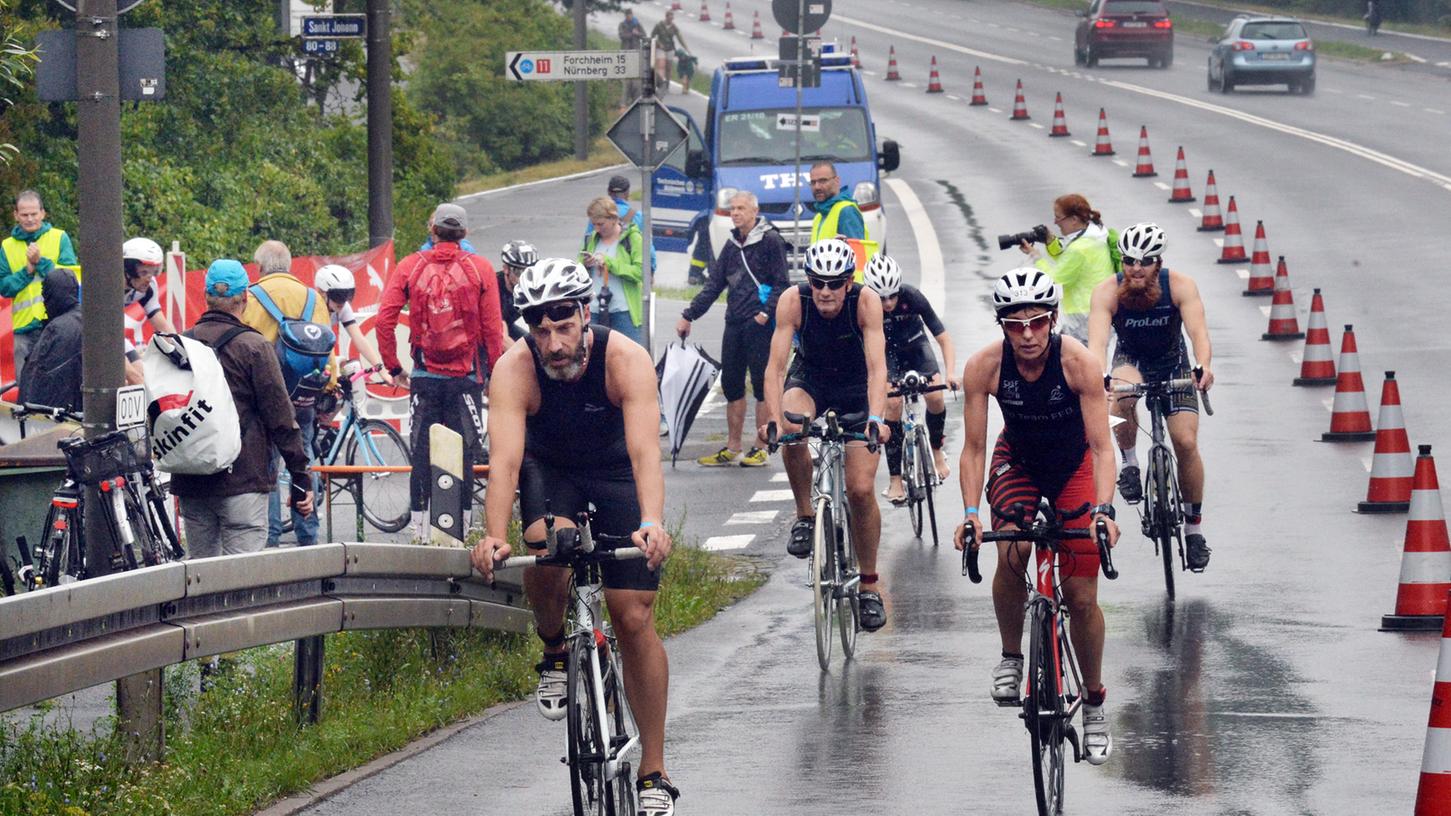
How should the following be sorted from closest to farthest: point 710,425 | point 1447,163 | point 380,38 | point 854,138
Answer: point 380,38 < point 710,425 < point 854,138 < point 1447,163

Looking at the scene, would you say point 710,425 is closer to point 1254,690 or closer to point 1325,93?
point 1254,690

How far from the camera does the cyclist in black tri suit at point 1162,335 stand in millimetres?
12312

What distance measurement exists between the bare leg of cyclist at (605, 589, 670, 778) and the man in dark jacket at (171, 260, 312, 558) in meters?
3.31

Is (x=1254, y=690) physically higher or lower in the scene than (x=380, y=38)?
lower

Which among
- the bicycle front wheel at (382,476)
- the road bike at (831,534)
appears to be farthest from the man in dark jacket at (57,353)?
the road bike at (831,534)

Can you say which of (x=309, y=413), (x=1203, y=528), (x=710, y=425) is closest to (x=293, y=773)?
(x=309, y=413)

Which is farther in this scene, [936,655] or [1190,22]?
[1190,22]

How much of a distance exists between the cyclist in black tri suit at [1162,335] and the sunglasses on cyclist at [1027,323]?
385 centimetres

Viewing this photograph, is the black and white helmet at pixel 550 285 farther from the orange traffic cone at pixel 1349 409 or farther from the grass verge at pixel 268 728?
the orange traffic cone at pixel 1349 409

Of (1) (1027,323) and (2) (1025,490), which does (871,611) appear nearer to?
(2) (1025,490)

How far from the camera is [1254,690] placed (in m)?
10.0

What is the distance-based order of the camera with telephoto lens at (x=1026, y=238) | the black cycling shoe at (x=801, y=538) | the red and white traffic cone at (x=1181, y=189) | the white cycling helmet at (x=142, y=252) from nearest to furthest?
the black cycling shoe at (x=801, y=538), the white cycling helmet at (x=142, y=252), the camera with telephoto lens at (x=1026, y=238), the red and white traffic cone at (x=1181, y=189)

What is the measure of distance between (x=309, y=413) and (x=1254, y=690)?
6795mm

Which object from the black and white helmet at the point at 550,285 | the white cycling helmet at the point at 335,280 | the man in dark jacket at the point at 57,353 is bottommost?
the man in dark jacket at the point at 57,353
